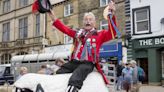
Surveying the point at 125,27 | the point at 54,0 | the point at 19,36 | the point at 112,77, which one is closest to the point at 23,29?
the point at 19,36

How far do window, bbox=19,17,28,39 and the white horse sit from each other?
3630cm

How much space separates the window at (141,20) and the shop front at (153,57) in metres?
0.72

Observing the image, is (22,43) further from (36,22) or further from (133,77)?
(133,77)

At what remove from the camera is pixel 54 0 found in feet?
116

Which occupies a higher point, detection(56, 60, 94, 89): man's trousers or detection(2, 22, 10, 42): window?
detection(2, 22, 10, 42): window

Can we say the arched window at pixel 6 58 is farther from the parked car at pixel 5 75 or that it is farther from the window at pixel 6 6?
the parked car at pixel 5 75

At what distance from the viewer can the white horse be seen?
4062 mm

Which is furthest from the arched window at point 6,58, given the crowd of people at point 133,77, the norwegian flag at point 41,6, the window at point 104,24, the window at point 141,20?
the norwegian flag at point 41,6

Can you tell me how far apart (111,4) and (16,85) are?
157cm

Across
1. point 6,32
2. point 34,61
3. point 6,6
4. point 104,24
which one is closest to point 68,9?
point 104,24

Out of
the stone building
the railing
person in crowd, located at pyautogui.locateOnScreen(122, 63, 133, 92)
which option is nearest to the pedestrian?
person in crowd, located at pyautogui.locateOnScreen(122, 63, 133, 92)

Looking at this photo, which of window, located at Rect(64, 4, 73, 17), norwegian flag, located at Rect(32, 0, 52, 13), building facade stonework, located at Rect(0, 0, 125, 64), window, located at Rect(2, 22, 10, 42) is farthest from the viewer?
window, located at Rect(2, 22, 10, 42)

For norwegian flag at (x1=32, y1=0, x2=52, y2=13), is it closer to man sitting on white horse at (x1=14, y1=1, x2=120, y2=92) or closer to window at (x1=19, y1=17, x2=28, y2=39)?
man sitting on white horse at (x1=14, y1=1, x2=120, y2=92)

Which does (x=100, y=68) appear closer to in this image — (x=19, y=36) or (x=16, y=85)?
(x=16, y=85)
